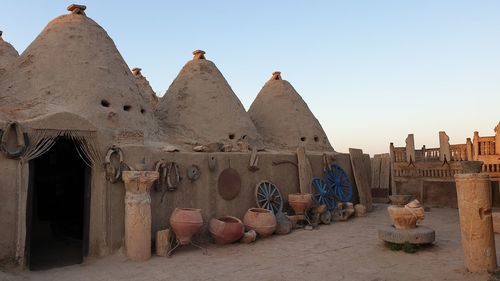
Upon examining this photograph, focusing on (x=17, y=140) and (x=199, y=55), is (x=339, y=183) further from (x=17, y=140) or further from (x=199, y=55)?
(x=17, y=140)

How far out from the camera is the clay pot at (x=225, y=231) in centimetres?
800

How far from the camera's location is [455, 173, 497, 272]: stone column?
5559 mm

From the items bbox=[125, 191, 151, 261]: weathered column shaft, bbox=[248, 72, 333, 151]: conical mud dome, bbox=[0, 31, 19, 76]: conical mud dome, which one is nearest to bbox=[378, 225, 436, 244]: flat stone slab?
bbox=[125, 191, 151, 261]: weathered column shaft


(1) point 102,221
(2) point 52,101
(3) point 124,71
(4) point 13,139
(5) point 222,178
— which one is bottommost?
(1) point 102,221

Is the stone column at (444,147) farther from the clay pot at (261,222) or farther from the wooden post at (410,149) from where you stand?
the clay pot at (261,222)

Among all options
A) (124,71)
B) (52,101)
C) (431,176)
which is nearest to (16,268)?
(52,101)

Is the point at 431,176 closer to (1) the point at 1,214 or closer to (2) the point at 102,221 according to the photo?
(2) the point at 102,221

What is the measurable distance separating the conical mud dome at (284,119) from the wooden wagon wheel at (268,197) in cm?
395

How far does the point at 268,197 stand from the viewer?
995 centimetres

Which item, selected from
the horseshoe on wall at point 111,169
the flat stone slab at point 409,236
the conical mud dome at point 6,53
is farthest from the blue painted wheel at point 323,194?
the conical mud dome at point 6,53

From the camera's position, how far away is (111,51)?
A: 34.2ft

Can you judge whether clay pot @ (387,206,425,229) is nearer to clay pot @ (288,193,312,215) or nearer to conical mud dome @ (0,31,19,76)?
clay pot @ (288,193,312,215)

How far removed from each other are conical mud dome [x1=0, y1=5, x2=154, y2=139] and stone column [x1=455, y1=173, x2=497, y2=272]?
612 cm

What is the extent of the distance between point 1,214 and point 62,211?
13.6ft
